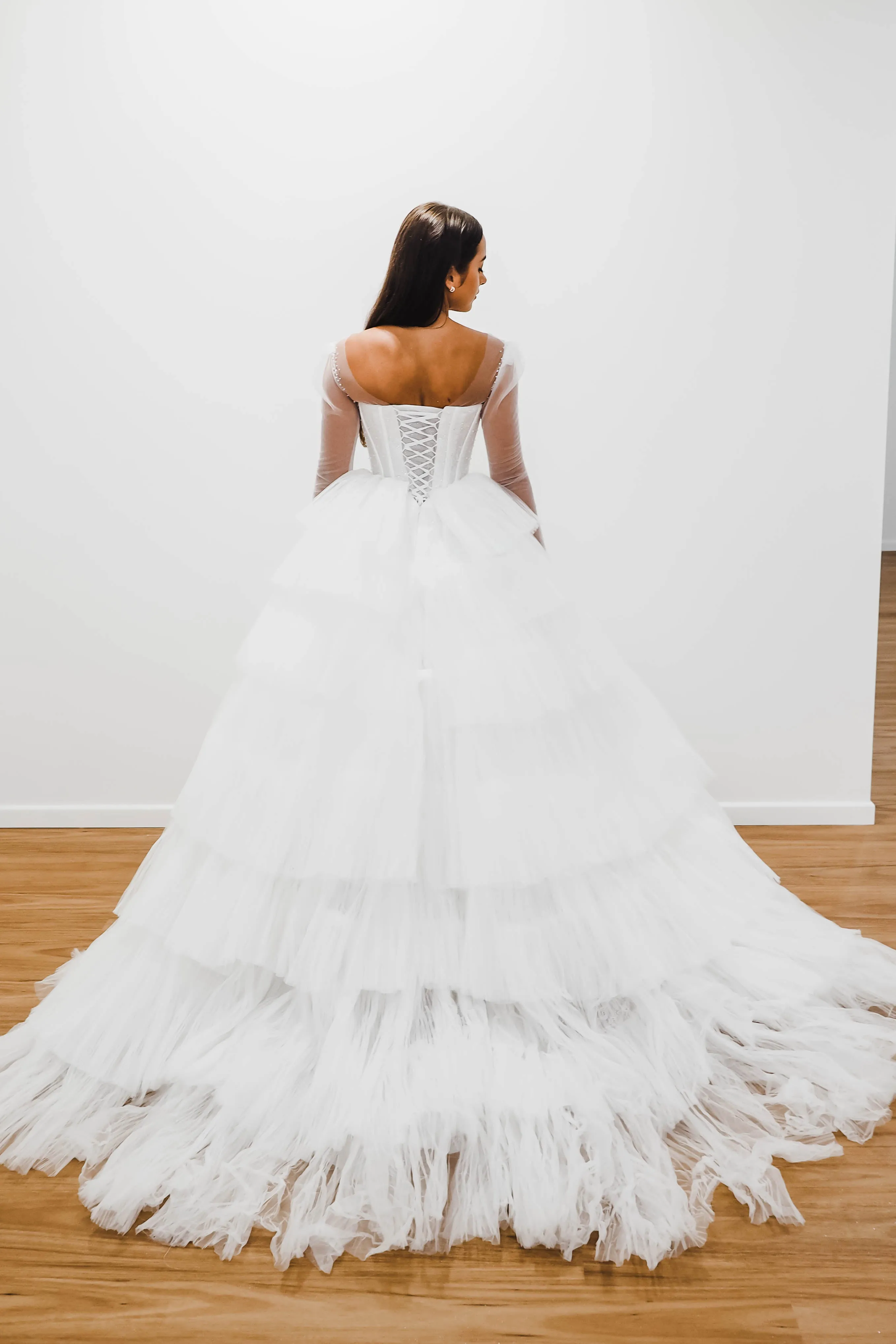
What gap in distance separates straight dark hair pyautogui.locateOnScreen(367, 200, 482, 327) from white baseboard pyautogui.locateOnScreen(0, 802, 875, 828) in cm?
175

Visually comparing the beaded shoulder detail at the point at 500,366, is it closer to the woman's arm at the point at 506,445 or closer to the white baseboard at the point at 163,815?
the woman's arm at the point at 506,445

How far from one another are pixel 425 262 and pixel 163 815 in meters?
1.90

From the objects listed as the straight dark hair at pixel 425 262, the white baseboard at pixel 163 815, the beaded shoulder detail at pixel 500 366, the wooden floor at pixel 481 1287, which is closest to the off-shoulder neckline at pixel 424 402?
the beaded shoulder detail at pixel 500 366

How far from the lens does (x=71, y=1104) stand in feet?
5.52

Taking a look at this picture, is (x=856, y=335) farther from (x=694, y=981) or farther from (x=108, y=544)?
(x=108, y=544)

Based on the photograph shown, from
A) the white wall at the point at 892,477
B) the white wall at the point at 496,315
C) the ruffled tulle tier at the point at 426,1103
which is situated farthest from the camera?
the white wall at the point at 892,477

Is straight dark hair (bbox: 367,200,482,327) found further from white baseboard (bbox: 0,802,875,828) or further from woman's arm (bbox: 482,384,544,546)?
white baseboard (bbox: 0,802,875,828)

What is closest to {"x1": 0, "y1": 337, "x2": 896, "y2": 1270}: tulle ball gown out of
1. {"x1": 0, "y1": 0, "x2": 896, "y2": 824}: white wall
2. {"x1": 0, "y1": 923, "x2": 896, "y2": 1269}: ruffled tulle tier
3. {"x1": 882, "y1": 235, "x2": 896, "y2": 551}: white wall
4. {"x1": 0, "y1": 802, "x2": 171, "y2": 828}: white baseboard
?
{"x1": 0, "y1": 923, "x2": 896, "y2": 1269}: ruffled tulle tier

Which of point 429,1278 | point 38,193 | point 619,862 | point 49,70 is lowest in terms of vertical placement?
point 429,1278

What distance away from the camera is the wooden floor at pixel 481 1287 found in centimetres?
132

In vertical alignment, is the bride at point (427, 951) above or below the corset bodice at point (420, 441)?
below

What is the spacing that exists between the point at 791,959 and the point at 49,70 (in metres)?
2.83

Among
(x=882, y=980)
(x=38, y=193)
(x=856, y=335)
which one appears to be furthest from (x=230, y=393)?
(x=882, y=980)

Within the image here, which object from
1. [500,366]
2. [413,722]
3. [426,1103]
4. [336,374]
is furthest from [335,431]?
[426,1103]
